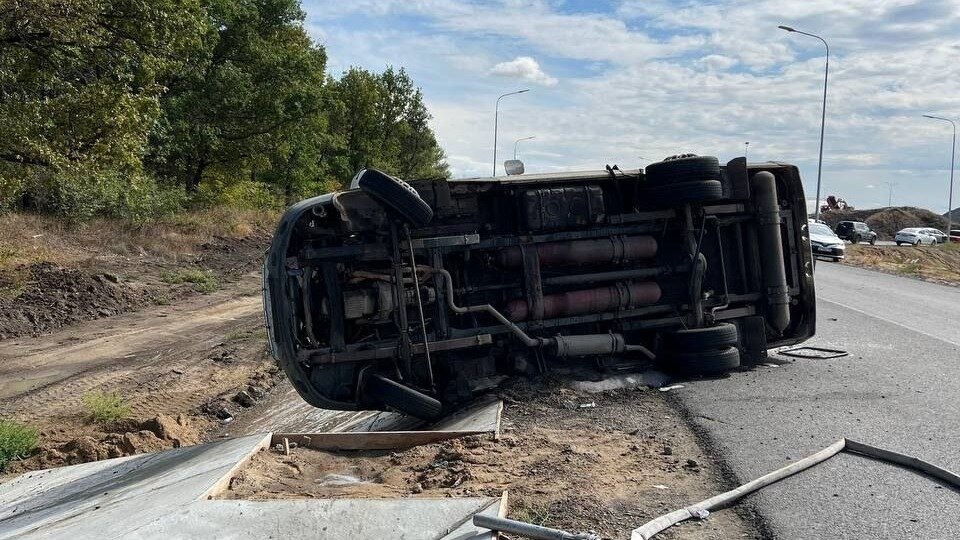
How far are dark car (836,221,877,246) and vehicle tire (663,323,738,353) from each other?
135 ft

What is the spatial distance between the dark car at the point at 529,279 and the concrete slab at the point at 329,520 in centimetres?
234

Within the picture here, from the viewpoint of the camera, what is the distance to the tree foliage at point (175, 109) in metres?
12.3

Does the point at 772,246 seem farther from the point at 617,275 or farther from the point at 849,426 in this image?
the point at 849,426

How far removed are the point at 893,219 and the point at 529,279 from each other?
6467 centimetres

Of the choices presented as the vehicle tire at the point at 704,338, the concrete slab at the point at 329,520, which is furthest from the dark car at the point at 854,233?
the concrete slab at the point at 329,520

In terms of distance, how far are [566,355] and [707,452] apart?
221cm

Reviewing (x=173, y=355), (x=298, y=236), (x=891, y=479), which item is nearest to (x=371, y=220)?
(x=298, y=236)

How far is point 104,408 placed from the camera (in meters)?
8.27

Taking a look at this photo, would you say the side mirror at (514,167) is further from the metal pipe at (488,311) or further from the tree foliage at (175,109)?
the tree foliage at (175,109)

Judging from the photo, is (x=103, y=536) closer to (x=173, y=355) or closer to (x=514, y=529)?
(x=514, y=529)

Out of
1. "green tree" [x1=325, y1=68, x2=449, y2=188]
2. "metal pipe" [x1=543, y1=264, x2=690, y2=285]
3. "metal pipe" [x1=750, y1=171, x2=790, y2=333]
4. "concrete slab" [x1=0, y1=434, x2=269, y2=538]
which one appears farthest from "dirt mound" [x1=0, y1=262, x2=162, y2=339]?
"green tree" [x1=325, y1=68, x2=449, y2=188]

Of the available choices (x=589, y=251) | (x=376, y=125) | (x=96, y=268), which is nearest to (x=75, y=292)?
(x=96, y=268)

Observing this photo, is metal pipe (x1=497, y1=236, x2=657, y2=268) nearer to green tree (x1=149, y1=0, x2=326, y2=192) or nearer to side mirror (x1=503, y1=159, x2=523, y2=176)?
side mirror (x1=503, y1=159, x2=523, y2=176)

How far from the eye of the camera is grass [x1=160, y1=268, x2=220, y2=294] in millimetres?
17942
